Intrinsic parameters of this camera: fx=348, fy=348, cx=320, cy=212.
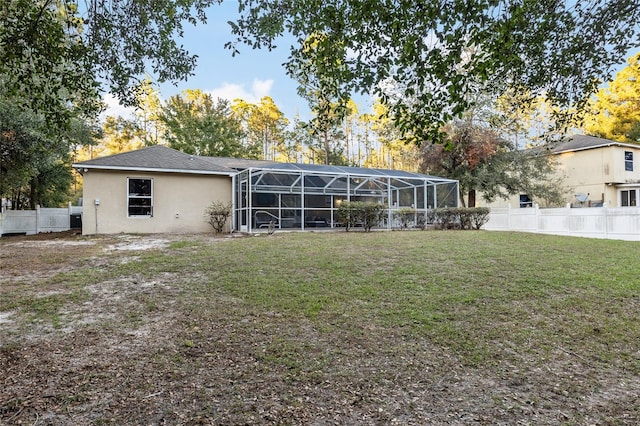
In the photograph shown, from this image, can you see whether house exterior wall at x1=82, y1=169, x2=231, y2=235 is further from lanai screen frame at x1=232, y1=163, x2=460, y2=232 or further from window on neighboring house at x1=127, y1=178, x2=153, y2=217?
lanai screen frame at x1=232, y1=163, x2=460, y2=232

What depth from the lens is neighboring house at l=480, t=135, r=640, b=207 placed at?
19641mm

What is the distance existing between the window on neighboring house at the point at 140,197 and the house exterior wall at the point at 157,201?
0.11 m

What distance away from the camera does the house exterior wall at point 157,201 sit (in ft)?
39.5

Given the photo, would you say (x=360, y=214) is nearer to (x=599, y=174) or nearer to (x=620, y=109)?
(x=599, y=174)

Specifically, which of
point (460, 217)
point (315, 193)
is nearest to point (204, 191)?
point (315, 193)

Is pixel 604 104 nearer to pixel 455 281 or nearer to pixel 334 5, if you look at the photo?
pixel 455 281

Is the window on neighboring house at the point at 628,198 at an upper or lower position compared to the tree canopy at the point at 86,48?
lower

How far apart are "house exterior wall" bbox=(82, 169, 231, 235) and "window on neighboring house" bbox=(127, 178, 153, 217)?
0.37 feet

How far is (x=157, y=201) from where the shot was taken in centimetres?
1301

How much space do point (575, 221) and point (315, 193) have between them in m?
9.72

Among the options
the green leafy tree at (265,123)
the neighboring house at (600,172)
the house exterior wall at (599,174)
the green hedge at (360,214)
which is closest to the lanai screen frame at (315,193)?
the green hedge at (360,214)

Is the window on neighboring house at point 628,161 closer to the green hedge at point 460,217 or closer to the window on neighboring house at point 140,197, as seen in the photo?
the green hedge at point 460,217

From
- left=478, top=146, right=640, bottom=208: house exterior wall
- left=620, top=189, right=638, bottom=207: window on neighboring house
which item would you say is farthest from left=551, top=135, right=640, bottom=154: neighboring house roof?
left=620, top=189, right=638, bottom=207: window on neighboring house

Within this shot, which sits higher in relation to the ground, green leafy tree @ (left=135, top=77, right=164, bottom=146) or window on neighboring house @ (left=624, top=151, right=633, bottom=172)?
green leafy tree @ (left=135, top=77, right=164, bottom=146)
